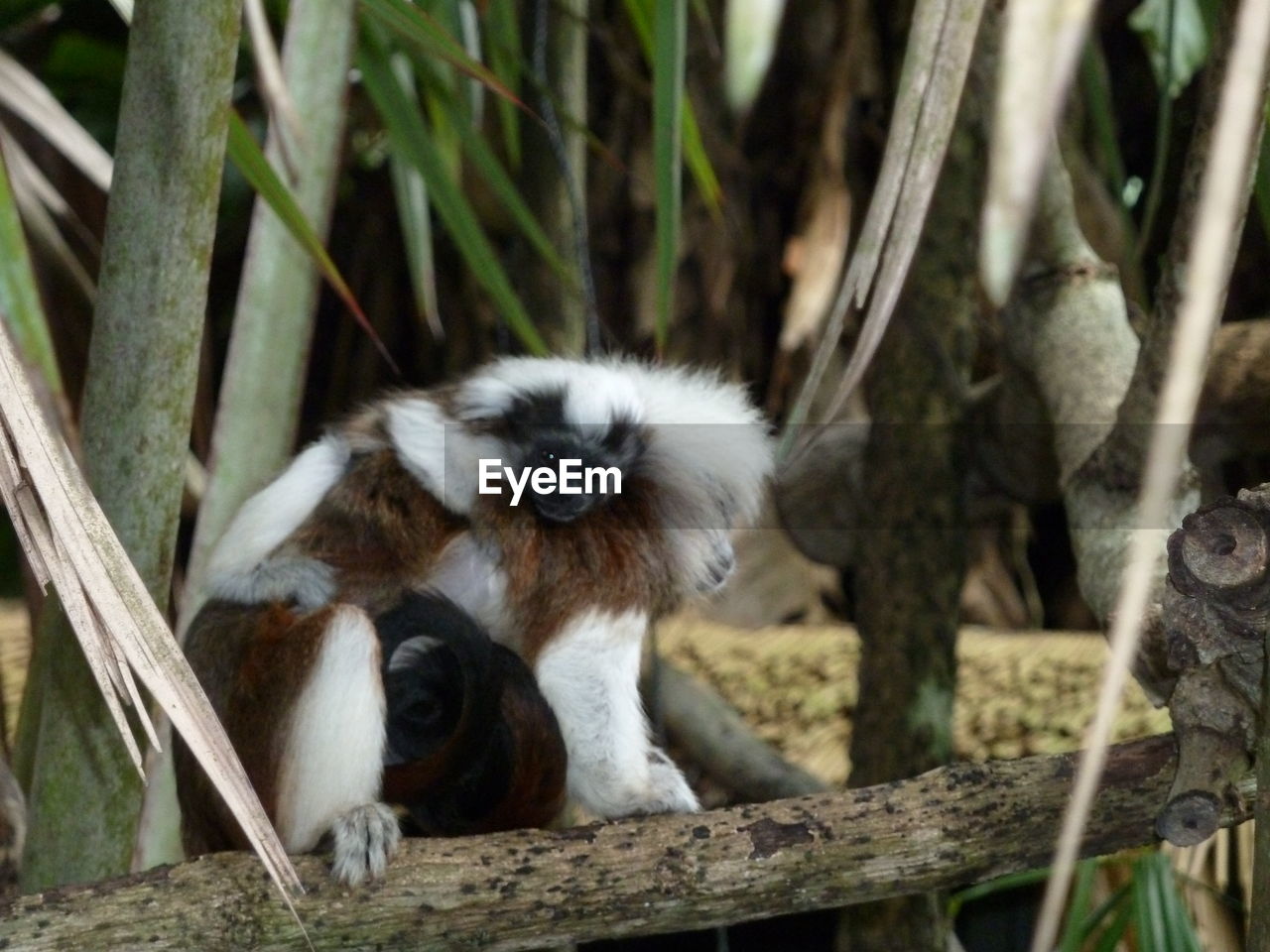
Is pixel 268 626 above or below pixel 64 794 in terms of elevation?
above

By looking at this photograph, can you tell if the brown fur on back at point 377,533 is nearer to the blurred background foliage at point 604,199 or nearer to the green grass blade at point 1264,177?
the blurred background foliage at point 604,199

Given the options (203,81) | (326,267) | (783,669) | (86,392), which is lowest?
(783,669)

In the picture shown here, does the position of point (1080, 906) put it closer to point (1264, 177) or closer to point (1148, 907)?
point (1148, 907)

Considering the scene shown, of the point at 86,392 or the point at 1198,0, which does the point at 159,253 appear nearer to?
the point at 86,392

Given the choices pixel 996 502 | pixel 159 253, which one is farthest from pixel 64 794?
pixel 996 502

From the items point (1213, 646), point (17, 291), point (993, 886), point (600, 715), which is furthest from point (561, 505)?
point (993, 886)

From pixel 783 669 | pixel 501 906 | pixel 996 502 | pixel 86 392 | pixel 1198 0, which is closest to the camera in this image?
pixel 501 906

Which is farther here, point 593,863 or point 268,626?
point 268,626

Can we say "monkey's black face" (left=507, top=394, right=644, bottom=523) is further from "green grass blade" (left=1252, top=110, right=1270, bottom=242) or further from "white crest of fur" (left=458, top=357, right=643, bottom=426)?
"green grass blade" (left=1252, top=110, right=1270, bottom=242)
